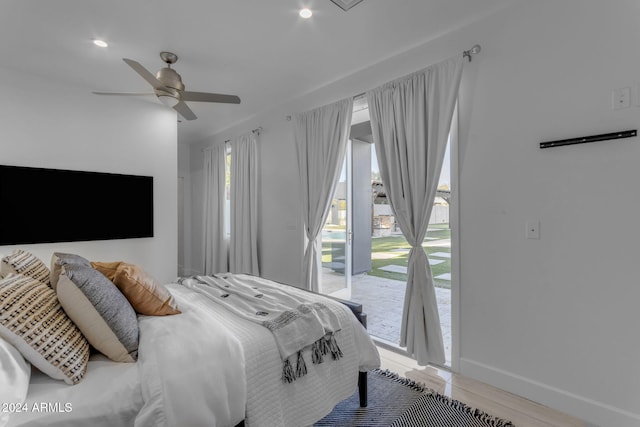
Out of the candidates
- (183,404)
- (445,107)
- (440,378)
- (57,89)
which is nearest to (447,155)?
(445,107)

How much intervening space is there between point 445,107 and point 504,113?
16.2 inches

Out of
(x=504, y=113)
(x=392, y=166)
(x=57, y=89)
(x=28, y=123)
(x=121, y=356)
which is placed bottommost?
(x=121, y=356)

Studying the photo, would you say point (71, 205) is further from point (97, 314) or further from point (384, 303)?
point (384, 303)

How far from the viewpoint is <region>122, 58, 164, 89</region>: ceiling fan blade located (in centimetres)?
222

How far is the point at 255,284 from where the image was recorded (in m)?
2.45

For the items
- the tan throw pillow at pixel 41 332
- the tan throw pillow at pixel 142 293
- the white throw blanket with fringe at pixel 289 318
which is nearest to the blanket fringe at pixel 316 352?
the white throw blanket with fringe at pixel 289 318

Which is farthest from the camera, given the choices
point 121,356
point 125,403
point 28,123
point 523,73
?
point 28,123

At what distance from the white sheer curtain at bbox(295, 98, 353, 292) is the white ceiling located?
407 mm

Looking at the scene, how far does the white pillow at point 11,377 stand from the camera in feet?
3.10

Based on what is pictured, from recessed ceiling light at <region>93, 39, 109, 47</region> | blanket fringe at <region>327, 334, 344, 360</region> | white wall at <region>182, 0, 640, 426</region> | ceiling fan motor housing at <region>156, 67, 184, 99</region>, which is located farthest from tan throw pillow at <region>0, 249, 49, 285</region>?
white wall at <region>182, 0, 640, 426</region>

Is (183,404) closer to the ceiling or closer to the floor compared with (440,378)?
closer to the ceiling

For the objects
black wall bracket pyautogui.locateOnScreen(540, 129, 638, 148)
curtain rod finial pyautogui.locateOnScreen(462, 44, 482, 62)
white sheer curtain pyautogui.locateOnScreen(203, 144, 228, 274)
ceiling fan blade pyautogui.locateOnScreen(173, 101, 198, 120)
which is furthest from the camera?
white sheer curtain pyautogui.locateOnScreen(203, 144, 228, 274)

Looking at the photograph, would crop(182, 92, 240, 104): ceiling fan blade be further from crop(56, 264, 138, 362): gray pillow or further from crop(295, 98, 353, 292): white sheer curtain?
crop(56, 264, 138, 362): gray pillow

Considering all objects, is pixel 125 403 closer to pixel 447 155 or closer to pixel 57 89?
pixel 447 155
